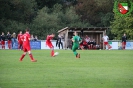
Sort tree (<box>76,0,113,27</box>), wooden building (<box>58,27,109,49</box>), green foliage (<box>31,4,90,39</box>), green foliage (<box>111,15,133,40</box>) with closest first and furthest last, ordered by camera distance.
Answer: wooden building (<box>58,27,109,49</box>) < green foliage (<box>111,15,133,40</box>) < green foliage (<box>31,4,90,39</box>) < tree (<box>76,0,113,27</box>)

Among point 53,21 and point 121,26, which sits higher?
point 53,21

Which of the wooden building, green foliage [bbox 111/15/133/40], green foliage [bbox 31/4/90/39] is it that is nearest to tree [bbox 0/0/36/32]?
green foliage [bbox 31/4/90/39]

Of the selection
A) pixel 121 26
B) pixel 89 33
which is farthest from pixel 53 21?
pixel 89 33

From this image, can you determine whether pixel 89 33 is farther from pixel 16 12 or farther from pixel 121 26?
pixel 16 12

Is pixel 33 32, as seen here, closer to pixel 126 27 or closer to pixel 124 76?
pixel 126 27

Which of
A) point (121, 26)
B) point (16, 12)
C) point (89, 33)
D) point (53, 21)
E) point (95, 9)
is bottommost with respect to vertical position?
point (89, 33)

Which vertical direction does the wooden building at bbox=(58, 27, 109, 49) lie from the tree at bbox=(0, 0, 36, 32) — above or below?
below

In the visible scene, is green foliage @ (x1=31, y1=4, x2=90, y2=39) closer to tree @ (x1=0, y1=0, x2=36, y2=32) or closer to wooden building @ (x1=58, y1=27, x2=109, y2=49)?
tree @ (x1=0, y1=0, x2=36, y2=32)

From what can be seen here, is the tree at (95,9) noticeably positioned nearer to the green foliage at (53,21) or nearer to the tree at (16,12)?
the green foliage at (53,21)

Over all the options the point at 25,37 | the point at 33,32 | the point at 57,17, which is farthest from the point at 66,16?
the point at 25,37

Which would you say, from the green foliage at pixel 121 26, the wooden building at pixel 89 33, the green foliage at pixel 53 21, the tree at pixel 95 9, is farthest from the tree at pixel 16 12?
the wooden building at pixel 89 33

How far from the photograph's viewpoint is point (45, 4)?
3497 inches

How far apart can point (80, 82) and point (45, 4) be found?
7285 centimetres

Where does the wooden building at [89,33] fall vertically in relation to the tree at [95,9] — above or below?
below
